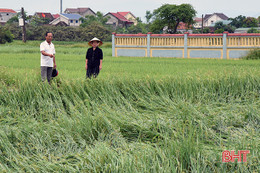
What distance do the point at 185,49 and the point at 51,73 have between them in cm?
1476

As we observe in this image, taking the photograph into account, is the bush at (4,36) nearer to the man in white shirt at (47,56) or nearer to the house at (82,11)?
the man in white shirt at (47,56)

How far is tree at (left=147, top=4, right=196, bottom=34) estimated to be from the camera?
1737 inches

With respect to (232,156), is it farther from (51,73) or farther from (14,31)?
(14,31)

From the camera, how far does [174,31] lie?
45.2 metres

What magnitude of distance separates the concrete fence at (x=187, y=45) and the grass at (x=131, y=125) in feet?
44.9

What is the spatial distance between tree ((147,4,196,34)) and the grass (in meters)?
36.3

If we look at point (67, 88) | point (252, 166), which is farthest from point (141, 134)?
point (67, 88)

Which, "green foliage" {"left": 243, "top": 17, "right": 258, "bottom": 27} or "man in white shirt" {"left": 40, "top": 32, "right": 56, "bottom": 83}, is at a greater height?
Result: "green foliage" {"left": 243, "top": 17, "right": 258, "bottom": 27}

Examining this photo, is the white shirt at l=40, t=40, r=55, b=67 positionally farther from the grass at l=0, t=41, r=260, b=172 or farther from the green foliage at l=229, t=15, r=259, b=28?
the green foliage at l=229, t=15, r=259, b=28

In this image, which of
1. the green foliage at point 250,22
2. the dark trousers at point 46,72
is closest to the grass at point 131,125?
the dark trousers at point 46,72

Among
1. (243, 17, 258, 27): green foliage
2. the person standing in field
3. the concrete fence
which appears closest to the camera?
the person standing in field

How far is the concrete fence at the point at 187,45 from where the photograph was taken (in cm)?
2141

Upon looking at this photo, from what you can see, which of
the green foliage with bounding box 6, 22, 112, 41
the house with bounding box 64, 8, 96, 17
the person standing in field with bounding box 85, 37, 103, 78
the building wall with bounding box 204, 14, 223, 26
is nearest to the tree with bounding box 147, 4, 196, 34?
the green foliage with bounding box 6, 22, 112, 41

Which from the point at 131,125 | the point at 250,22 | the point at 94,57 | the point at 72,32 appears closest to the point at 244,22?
the point at 250,22
